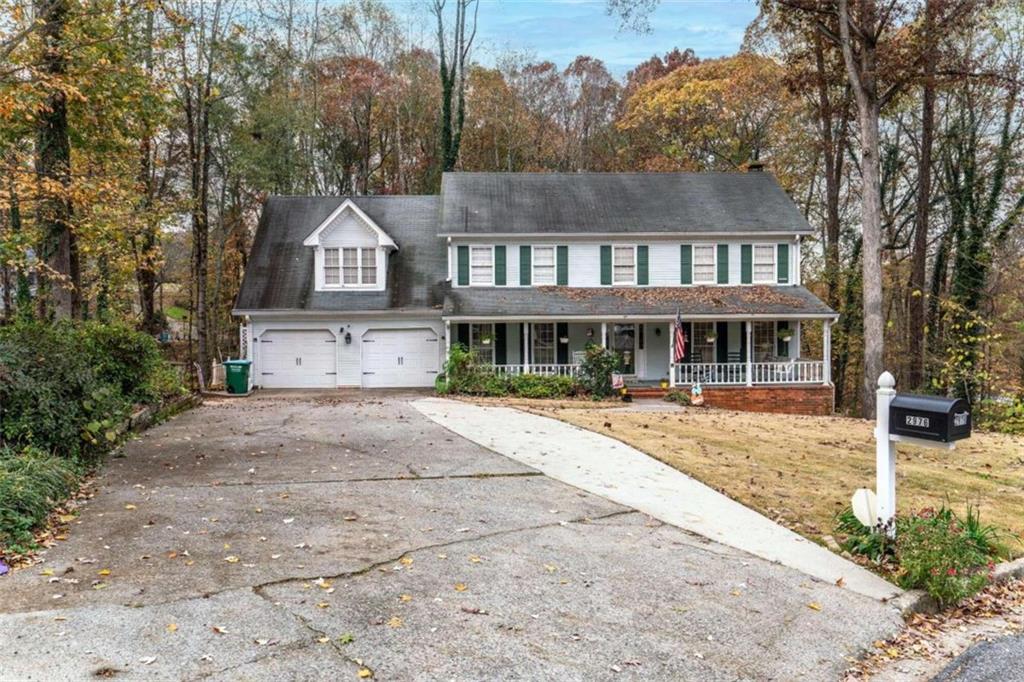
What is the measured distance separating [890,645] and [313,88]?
3261 cm

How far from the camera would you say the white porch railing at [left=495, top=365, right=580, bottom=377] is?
20547 mm

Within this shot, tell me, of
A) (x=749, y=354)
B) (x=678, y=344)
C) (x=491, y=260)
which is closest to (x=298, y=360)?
(x=491, y=260)

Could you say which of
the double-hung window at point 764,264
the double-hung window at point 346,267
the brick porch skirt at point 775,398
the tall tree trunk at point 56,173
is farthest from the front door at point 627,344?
the tall tree trunk at point 56,173

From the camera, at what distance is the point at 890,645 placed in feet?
14.7

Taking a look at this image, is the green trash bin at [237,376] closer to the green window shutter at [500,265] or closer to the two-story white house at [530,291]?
the two-story white house at [530,291]

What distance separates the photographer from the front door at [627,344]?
73.0 feet

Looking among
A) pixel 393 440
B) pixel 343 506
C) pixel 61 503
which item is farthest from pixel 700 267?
pixel 61 503

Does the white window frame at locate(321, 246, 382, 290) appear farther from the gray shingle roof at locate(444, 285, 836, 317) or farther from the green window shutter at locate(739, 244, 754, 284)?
the green window shutter at locate(739, 244, 754, 284)

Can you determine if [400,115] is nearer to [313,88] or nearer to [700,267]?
[313,88]

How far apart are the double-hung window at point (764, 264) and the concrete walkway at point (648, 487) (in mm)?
12062

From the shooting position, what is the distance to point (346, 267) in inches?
879

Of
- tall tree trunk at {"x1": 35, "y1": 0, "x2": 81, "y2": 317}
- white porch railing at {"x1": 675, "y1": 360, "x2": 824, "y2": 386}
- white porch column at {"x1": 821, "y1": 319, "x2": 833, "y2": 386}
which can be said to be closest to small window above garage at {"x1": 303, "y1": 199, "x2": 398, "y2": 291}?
tall tree trunk at {"x1": 35, "y1": 0, "x2": 81, "y2": 317}

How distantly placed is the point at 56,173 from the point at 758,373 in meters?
18.1

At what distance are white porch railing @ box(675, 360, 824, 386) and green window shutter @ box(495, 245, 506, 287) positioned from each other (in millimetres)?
6063
